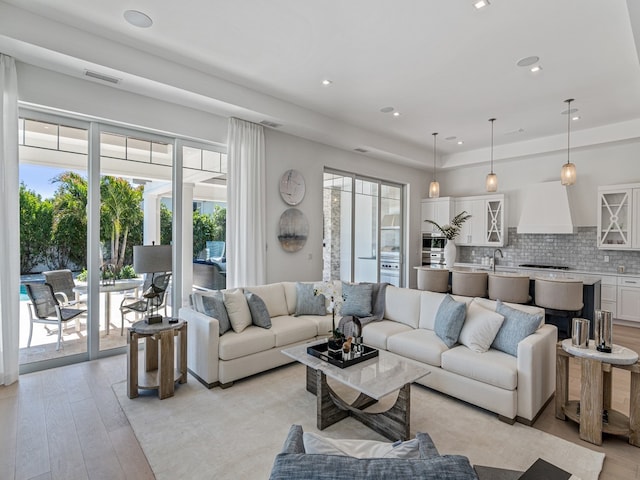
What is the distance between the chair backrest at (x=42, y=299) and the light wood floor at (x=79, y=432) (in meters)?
0.62

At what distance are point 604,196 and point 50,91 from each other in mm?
7960

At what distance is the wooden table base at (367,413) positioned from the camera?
8.02 ft

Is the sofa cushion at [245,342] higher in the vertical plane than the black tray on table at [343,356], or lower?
lower

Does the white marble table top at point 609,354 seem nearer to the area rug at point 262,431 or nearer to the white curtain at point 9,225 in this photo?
the area rug at point 262,431

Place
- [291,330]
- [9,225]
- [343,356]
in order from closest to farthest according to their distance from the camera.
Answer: [343,356] < [9,225] < [291,330]

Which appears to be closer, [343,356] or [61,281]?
[343,356]

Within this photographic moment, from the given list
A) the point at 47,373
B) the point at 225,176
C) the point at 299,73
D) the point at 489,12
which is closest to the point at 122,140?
the point at 225,176

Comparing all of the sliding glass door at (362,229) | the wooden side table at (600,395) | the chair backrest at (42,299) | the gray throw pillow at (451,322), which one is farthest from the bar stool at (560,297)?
the chair backrest at (42,299)

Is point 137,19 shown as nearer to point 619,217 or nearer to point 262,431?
point 262,431

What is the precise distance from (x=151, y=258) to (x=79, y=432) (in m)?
1.42

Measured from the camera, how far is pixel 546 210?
6391 mm

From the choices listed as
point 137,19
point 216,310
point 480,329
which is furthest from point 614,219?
point 137,19

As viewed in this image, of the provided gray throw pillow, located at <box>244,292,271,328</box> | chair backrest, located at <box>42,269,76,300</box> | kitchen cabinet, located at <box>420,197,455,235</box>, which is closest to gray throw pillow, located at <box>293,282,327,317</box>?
gray throw pillow, located at <box>244,292,271,328</box>

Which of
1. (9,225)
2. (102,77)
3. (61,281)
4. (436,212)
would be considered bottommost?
(61,281)
